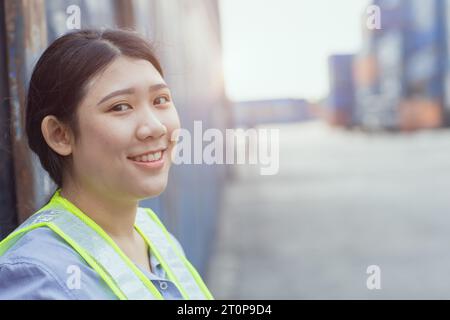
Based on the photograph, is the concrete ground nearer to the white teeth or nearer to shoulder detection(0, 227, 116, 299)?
the white teeth

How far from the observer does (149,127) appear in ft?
3.80

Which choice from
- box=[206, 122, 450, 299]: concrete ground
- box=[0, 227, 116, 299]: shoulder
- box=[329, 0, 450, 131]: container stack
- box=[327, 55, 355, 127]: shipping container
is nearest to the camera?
box=[0, 227, 116, 299]: shoulder

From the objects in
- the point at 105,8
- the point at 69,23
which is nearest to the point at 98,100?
the point at 69,23

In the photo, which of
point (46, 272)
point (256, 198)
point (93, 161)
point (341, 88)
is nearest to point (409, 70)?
point (341, 88)

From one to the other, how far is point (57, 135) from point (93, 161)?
0.10 m

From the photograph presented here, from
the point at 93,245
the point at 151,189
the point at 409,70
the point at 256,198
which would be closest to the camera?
the point at 93,245

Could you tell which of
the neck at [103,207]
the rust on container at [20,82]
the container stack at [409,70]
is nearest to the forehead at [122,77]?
the neck at [103,207]

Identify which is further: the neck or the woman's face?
the neck

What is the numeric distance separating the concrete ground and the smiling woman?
140 inches

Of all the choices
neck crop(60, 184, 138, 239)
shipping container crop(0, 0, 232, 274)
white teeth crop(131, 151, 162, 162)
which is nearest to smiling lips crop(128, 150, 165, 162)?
white teeth crop(131, 151, 162, 162)

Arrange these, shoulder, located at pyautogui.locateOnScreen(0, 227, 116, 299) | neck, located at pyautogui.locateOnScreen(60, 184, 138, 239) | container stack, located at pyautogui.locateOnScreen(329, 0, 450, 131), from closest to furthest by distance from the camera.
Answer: shoulder, located at pyautogui.locateOnScreen(0, 227, 116, 299)
neck, located at pyautogui.locateOnScreen(60, 184, 138, 239)
container stack, located at pyautogui.locateOnScreen(329, 0, 450, 131)

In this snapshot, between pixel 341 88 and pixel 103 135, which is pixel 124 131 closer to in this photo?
pixel 103 135

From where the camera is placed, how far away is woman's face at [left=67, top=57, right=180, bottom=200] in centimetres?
114

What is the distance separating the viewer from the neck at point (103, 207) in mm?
1245
